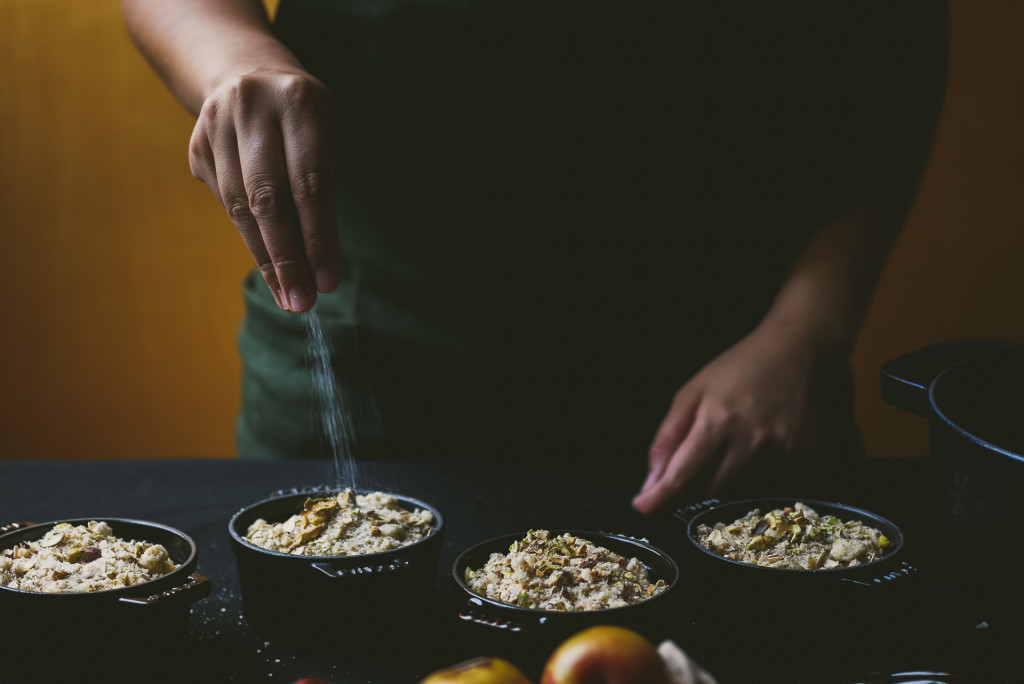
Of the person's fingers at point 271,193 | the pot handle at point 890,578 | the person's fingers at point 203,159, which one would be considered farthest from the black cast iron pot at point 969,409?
the person's fingers at point 203,159

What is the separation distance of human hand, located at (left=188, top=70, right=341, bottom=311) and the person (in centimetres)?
36

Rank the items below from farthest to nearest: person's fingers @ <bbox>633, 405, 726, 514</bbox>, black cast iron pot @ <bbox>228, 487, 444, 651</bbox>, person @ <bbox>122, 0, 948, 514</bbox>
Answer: person @ <bbox>122, 0, 948, 514</bbox>
person's fingers @ <bbox>633, 405, 726, 514</bbox>
black cast iron pot @ <bbox>228, 487, 444, 651</bbox>

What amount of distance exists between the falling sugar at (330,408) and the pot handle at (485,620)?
1.87 feet

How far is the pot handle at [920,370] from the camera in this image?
0.82m

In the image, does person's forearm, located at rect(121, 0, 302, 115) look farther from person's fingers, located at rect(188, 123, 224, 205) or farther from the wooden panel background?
the wooden panel background

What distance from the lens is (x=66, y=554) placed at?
2.85 feet

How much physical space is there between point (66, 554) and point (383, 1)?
85 cm

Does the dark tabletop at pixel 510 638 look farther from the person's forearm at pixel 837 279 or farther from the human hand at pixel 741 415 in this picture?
the person's forearm at pixel 837 279

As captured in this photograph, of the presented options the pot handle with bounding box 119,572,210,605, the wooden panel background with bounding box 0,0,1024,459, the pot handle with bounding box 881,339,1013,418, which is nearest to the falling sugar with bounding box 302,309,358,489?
the pot handle with bounding box 119,572,210,605

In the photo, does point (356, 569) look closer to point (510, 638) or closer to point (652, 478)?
point (510, 638)

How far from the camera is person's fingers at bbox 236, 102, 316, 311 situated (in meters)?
0.91

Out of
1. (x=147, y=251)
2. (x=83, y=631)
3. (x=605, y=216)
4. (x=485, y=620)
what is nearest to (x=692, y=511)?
(x=485, y=620)

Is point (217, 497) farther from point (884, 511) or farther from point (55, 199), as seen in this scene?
point (55, 199)

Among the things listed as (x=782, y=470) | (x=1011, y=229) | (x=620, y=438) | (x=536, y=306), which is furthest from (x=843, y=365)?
(x=1011, y=229)
